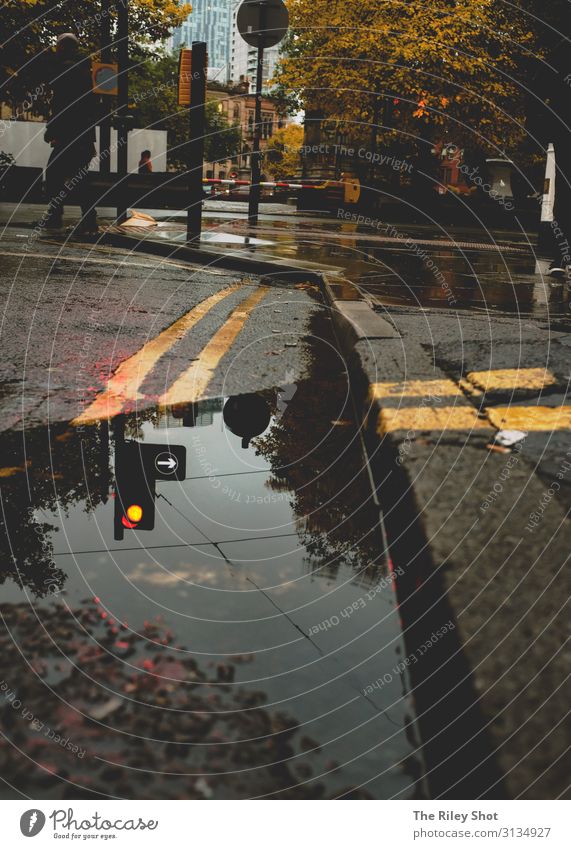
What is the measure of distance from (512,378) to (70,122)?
969 cm

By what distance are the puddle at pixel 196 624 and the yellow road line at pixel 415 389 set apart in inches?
16.3

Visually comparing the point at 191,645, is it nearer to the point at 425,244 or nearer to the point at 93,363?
the point at 93,363

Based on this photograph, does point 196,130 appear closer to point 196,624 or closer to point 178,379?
point 178,379

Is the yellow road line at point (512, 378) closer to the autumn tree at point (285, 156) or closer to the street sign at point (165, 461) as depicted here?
the street sign at point (165, 461)

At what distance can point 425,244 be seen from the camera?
16.2m

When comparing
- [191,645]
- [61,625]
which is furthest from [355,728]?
[61,625]

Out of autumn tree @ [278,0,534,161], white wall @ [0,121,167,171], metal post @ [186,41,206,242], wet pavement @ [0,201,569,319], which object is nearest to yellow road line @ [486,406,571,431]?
wet pavement @ [0,201,569,319]

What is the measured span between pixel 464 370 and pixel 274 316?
8.71ft

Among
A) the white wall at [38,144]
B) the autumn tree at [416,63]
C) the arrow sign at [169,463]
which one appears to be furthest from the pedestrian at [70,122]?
the white wall at [38,144]

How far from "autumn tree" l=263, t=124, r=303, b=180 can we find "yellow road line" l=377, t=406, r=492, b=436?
61863 mm

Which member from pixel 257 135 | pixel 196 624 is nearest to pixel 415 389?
pixel 196 624

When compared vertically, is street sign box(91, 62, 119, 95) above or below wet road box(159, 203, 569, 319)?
above

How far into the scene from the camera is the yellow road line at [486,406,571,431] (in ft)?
11.5

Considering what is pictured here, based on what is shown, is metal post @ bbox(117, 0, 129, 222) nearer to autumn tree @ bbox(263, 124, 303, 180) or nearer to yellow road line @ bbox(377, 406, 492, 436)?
yellow road line @ bbox(377, 406, 492, 436)
